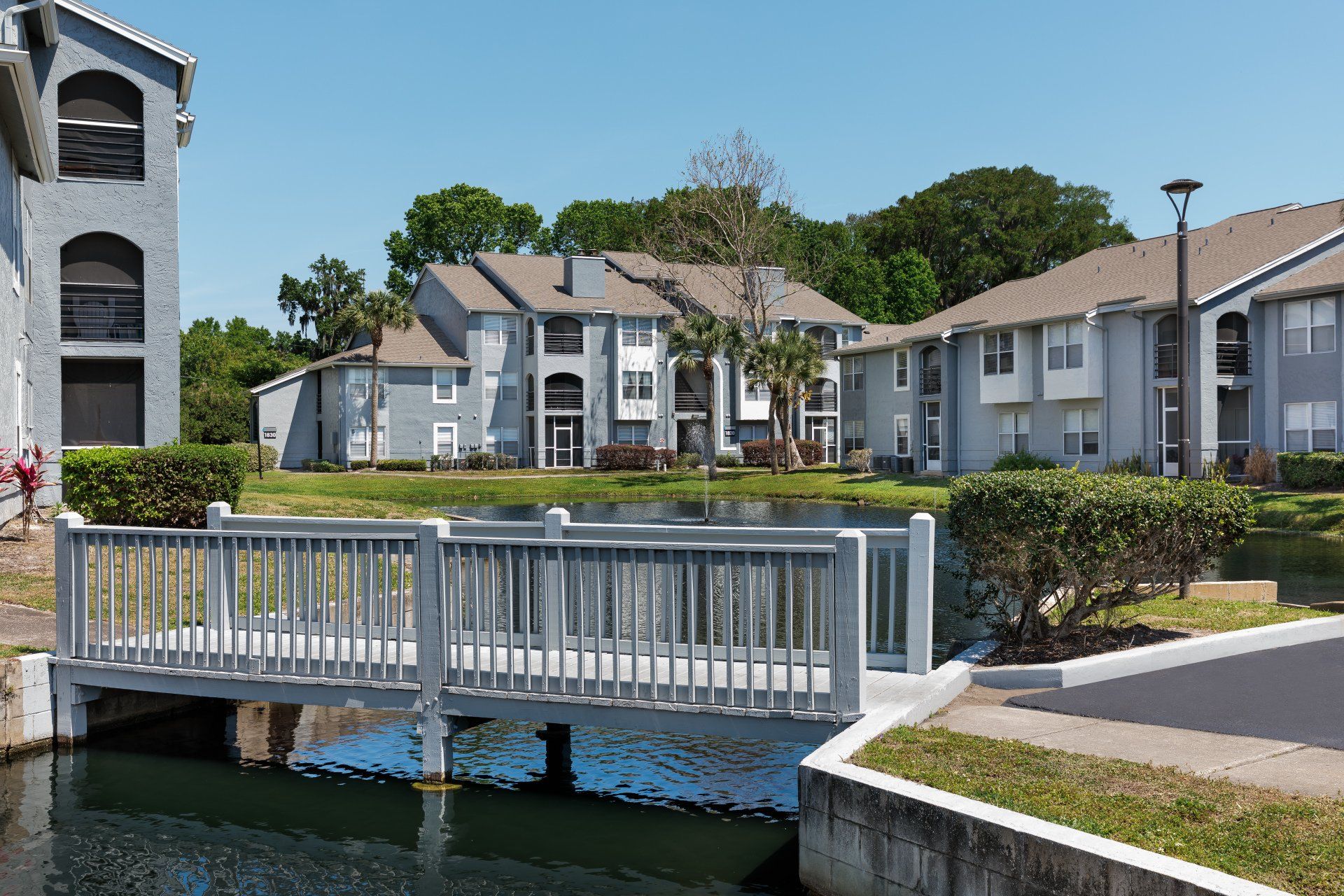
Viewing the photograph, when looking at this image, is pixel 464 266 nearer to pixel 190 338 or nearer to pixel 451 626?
pixel 190 338

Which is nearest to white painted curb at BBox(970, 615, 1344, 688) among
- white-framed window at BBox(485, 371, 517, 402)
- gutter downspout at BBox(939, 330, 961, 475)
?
gutter downspout at BBox(939, 330, 961, 475)

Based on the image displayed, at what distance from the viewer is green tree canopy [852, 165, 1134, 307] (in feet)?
273

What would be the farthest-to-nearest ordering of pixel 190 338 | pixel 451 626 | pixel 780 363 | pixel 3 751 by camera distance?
pixel 190 338, pixel 780 363, pixel 3 751, pixel 451 626

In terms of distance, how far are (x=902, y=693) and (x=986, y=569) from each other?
2048 mm

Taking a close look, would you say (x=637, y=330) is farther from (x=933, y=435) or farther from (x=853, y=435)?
(x=933, y=435)

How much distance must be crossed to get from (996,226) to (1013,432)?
4106 centimetres

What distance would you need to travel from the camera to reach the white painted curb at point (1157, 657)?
8.64 metres

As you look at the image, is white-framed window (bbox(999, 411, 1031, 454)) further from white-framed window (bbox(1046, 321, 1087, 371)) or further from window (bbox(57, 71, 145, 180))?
window (bbox(57, 71, 145, 180))

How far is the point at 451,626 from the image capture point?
8602mm

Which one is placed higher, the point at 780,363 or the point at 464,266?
the point at 464,266

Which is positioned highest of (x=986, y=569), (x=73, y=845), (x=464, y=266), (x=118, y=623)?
(x=464, y=266)

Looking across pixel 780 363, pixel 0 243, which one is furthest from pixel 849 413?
pixel 0 243

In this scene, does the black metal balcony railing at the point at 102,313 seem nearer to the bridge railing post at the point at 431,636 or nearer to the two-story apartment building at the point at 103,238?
the two-story apartment building at the point at 103,238

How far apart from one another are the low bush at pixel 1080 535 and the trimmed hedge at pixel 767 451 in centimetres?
5079
